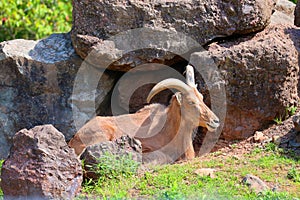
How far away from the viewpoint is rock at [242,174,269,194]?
22.8ft

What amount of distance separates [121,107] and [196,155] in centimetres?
140

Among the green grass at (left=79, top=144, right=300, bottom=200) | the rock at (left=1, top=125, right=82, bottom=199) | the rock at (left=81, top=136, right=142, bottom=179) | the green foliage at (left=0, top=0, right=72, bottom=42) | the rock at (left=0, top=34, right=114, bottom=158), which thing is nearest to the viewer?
the rock at (left=1, top=125, right=82, bottom=199)

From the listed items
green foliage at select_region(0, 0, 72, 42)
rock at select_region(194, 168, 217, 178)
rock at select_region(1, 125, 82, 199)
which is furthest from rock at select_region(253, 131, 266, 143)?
green foliage at select_region(0, 0, 72, 42)

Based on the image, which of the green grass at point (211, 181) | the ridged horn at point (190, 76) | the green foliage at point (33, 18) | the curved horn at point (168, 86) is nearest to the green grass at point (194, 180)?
the green grass at point (211, 181)

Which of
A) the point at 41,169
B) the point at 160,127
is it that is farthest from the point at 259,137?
the point at 41,169

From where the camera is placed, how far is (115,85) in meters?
9.53

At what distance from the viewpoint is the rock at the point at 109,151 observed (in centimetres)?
725

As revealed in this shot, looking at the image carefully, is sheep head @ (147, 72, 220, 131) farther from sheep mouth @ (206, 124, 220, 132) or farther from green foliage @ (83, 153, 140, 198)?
green foliage @ (83, 153, 140, 198)

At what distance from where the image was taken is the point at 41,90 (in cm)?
930

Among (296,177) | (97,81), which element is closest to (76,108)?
(97,81)

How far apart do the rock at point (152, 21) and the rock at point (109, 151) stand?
182 cm

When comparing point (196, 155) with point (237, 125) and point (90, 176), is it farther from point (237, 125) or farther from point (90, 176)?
point (90, 176)

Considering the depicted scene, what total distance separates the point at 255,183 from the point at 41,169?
7.93ft

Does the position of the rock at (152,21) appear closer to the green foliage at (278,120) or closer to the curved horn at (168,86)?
the curved horn at (168,86)
